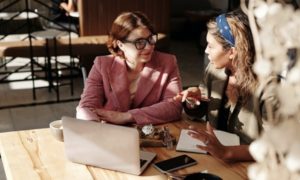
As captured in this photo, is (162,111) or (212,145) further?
(162,111)

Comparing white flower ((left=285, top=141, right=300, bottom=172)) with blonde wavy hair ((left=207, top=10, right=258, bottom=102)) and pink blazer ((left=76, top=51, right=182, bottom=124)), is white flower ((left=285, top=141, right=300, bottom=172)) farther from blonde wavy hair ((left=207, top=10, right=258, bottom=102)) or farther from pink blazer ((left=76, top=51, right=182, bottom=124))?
pink blazer ((left=76, top=51, right=182, bottom=124))

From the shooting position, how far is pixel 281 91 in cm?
50

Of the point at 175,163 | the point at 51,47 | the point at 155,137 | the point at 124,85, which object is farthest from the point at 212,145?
the point at 51,47

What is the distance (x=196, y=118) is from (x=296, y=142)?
166 centimetres

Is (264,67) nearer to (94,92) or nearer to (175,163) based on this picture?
(175,163)

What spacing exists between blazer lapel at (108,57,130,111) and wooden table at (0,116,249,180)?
49cm

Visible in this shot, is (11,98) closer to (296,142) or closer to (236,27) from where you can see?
(236,27)

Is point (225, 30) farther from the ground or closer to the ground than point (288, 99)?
closer to the ground

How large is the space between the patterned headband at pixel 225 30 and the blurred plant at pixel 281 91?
1446mm

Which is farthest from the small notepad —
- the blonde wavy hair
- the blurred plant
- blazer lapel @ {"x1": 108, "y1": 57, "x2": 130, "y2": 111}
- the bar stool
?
the bar stool

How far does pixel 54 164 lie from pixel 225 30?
95 cm

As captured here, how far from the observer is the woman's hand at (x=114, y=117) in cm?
207

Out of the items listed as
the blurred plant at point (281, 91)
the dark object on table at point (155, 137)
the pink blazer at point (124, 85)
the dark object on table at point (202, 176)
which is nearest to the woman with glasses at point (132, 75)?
the pink blazer at point (124, 85)

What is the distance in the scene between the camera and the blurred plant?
19.9 inches
